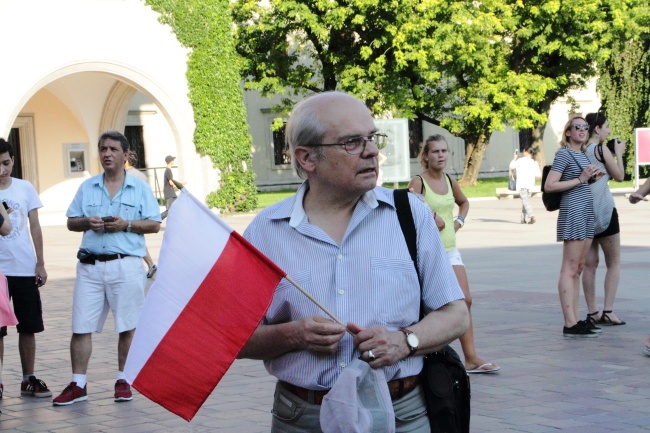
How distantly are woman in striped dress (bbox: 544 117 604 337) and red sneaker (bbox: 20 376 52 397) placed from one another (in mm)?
4618

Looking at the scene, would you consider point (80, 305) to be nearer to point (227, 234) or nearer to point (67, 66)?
point (227, 234)

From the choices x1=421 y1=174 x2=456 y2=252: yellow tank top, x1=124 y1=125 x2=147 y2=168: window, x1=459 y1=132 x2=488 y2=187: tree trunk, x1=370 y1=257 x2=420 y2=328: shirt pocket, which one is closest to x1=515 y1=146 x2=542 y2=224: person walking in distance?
x1=421 y1=174 x2=456 y2=252: yellow tank top

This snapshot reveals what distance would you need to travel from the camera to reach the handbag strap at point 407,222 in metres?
3.33

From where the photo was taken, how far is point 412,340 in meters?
3.20

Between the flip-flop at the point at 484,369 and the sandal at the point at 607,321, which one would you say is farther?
the sandal at the point at 607,321

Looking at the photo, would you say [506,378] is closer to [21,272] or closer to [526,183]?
[21,272]

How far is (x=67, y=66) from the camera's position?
28562 mm

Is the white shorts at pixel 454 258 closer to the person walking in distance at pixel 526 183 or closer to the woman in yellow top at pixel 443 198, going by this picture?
the woman in yellow top at pixel 443 198

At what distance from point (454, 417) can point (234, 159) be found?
3006 cm

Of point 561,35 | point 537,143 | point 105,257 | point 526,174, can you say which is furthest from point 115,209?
point 537,143

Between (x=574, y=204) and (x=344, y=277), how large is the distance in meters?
7.07

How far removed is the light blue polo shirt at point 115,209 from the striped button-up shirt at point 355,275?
4.67 meters

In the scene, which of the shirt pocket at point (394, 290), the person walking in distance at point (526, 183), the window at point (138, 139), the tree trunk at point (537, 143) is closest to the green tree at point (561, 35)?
the tree trunk at point (537, 143)

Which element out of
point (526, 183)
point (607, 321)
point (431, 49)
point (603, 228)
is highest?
point (431, 49)
